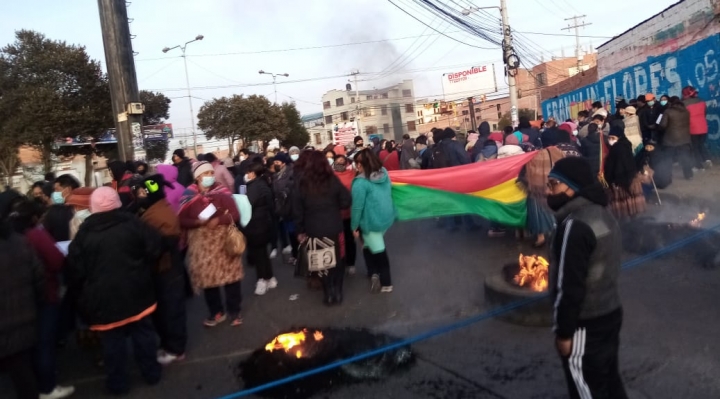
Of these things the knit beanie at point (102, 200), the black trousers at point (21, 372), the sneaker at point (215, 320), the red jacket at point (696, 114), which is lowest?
the sneaker at point (215, 320)

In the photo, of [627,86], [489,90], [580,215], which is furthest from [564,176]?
[489,90]

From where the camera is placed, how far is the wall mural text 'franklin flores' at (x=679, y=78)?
1308 centimetres

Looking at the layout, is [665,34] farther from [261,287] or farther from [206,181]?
[206,181]

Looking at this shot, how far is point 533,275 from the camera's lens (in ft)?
19.9

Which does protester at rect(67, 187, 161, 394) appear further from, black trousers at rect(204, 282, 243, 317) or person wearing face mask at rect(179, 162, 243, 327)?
black trousers at rect(204, 282, 243, 317)

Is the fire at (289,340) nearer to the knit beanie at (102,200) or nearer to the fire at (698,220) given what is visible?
the knit beanie at (102,200)

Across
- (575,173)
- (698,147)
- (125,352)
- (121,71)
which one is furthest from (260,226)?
(698,147)

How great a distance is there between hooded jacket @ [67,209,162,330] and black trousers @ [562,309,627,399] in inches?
132

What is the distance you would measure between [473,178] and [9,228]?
18.5 feet

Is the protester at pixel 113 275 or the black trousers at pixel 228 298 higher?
the protester at pixel 113 275

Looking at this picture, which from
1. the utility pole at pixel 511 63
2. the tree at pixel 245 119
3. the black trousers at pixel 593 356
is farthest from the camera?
the tree at pixel 245 119

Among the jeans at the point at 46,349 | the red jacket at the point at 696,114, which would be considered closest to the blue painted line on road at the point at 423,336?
the jeans at the point at 46,349

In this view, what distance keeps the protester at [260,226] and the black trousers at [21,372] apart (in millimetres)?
2933

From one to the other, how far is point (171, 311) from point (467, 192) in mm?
4323
